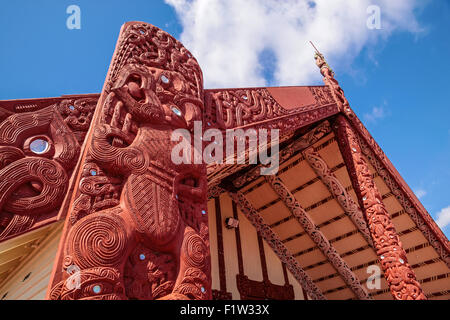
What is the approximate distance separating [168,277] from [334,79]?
4.06 meters

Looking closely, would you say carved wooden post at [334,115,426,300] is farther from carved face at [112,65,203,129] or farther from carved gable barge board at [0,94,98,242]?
carved gable barge board at [0,94,98,242]

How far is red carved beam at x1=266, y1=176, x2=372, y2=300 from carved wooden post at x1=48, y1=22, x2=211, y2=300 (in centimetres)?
319

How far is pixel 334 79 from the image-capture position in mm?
4766

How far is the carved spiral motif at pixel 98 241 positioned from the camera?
135 centimetres

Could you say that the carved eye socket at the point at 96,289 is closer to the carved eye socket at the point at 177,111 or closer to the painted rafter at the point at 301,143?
the carved eye socket at the point at 177,111

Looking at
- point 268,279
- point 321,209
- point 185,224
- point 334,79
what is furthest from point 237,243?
point 185,224

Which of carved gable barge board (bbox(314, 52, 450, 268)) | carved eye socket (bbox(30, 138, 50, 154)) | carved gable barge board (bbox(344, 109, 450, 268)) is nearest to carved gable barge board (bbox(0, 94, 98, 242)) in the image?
carved eye socket (bbox(30, 138, 50, 154))

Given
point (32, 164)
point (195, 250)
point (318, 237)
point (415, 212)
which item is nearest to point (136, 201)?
point (195, 250)

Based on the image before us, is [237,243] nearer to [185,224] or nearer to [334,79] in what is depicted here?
[334,79]

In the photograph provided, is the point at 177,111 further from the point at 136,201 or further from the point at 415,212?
the point at 415,212

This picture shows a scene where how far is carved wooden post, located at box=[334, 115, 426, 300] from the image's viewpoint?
9.62 ft

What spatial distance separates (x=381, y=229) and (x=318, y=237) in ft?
7.22
